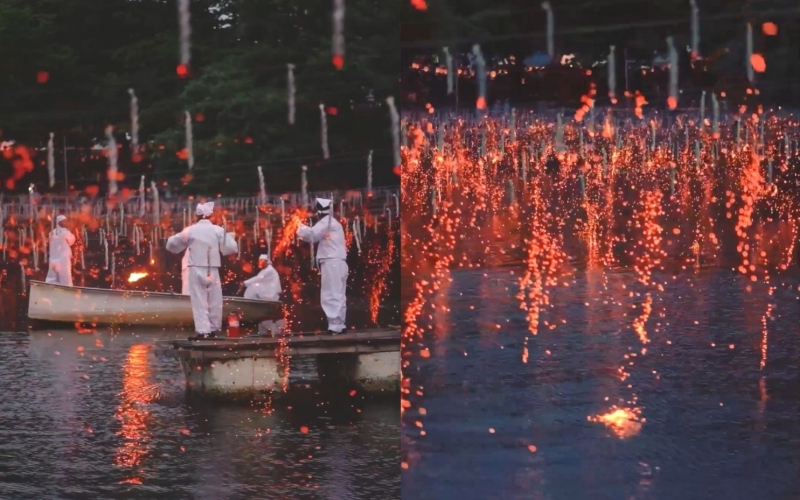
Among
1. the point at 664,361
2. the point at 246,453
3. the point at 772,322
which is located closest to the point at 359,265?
the point at 246,453

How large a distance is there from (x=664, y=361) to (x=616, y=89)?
5.66 ft

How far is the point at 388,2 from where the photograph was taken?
15.6 feet

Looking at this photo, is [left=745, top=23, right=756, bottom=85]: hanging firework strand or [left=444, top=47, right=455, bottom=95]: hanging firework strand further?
[left=745, top=23, right=756, bottom=85]: hanging firework strand

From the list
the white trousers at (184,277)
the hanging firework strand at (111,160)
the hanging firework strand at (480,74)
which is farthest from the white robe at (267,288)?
the hanging firework strand at (480,74)

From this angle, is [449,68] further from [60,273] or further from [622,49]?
[60,273]

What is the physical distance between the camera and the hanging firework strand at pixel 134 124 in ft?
15.4

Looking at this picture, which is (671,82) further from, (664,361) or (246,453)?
(246,453)

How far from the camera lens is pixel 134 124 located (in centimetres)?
472

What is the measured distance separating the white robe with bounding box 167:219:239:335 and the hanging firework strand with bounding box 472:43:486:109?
8.92 feet

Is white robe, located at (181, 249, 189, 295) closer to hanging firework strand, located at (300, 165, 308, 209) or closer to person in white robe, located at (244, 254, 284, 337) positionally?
person in white robe, located at (244, 254, 284, 337)

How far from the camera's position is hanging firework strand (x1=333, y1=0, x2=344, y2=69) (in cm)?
470

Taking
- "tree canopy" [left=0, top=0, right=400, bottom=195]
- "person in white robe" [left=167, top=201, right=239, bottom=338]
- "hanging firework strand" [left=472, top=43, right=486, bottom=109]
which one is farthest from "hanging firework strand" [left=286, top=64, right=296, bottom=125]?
"hanging firework strand" [left=472, top=43, right=486, bottom=109]

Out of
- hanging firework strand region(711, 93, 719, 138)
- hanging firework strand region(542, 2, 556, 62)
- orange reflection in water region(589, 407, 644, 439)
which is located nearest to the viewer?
orange reflection in water region(589, 407, 644, 439)

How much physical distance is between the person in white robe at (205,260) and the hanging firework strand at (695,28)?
3741 millimetres
